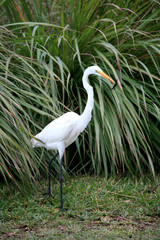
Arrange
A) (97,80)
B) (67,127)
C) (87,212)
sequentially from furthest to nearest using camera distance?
(97,80) → (67,127) → (87,212)

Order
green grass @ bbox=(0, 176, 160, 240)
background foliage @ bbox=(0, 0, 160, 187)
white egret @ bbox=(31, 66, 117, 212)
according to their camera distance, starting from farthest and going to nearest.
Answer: background foliage @ bbox=(0, 0, 160, 187) → white egret @ bbox=(31, 66, 117, 212) → green grass @ bbox=(0, 176, 160, 240)

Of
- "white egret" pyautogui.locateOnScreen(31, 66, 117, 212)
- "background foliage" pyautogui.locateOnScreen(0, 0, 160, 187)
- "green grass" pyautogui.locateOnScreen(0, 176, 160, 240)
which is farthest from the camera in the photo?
"background foliage" pyautogui.locateOnScreen(0, 0, 160, 187)

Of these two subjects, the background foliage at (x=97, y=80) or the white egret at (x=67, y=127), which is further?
the background foliage at (x=97, y=80)

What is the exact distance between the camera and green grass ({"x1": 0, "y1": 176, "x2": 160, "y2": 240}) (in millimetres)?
2480

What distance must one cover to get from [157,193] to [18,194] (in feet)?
4.61

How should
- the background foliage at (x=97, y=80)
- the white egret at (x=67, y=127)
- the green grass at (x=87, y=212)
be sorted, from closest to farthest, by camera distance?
the green grass at (x=87, y=212) → the white egret at (x=67, y=127) → the background foliage at (x=97, y=80)

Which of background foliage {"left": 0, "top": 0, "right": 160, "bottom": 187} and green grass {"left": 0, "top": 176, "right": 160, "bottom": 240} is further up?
background foliage {"left": 0, "top": 0, "right": 160, "bottom": 187}

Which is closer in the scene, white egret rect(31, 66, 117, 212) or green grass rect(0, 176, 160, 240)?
green grass rect(0, 176, 160, 240)

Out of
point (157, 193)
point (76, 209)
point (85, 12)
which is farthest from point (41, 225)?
point (85, 12)

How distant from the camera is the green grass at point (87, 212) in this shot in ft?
8.14

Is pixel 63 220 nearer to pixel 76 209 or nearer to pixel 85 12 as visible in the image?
pixel 76 209

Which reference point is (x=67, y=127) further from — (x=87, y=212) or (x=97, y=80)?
(x=97, y=80)

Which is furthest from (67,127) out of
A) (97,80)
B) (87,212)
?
(97,80)

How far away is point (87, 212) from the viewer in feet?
9.33
